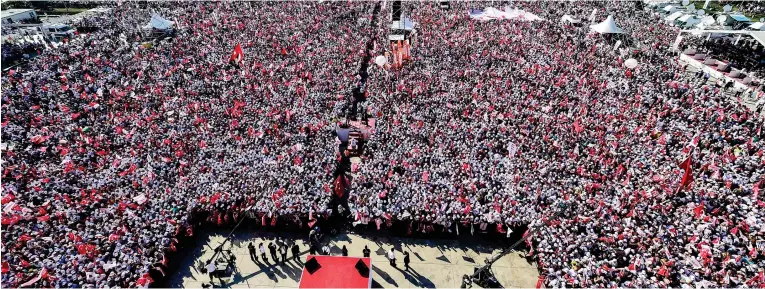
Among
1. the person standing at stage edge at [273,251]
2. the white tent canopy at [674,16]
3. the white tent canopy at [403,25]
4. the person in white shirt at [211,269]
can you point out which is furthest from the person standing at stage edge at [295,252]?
the white tent canopy at [674,16]

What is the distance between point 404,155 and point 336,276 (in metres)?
8.43

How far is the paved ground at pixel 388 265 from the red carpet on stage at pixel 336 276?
2.29 meters

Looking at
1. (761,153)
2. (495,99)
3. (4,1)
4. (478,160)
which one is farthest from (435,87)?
(4,1)

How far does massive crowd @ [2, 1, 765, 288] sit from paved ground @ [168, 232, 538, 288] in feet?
3.48

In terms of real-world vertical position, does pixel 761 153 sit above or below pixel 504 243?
above

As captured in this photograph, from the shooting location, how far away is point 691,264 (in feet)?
43.0

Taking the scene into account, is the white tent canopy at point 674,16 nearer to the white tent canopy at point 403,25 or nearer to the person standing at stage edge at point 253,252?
the white tent canopy at point 403,25

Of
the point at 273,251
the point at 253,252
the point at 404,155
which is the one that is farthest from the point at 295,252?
the point at 404,155

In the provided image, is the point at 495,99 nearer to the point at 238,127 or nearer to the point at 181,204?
the point at 238,127

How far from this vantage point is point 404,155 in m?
19.6

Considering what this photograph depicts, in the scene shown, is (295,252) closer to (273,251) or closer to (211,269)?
(273,251)

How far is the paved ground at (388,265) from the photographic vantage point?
1480 cm

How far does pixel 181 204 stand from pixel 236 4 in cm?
4123

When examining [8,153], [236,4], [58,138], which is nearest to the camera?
[8,153]
